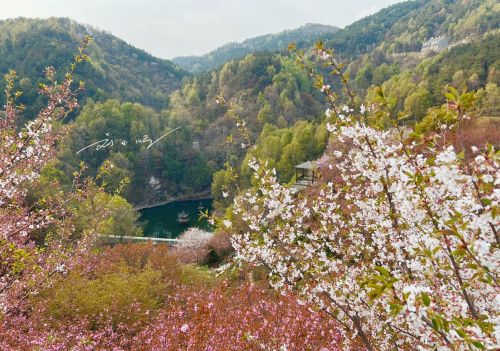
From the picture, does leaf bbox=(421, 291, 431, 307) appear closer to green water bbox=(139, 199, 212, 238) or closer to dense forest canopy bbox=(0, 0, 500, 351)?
dense forest canopy bbox=(0, 0, 500, 351)

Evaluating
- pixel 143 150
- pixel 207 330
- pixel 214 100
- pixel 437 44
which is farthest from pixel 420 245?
pixel 437 44

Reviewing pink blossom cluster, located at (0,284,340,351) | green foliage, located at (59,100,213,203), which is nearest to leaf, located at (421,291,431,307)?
pink blossom cluster, located at (0,284,340,351)

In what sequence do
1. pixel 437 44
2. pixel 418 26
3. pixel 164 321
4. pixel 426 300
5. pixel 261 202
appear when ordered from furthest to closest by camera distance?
pixel 418 26 < pixel 437 44 < pixel 164 321 < pixel 261 202 < pixel 426 300

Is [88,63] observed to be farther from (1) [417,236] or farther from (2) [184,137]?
(1) [417,236]

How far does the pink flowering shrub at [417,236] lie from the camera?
173 cm

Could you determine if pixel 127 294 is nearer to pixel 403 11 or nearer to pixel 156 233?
pixel 156 233

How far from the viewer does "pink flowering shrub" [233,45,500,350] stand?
173 centimetres

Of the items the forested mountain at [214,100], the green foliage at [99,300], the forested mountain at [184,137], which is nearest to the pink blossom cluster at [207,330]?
the green foliage at [99,300]

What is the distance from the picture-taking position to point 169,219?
49.9 metres

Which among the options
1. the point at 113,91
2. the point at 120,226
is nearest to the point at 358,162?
the point at 120,226

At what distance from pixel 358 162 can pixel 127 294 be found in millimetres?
10382

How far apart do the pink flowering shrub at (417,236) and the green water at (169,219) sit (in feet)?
114

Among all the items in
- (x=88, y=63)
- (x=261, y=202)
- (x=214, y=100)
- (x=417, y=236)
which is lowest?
(x=261, y=202)

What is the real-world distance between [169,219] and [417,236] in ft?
160
